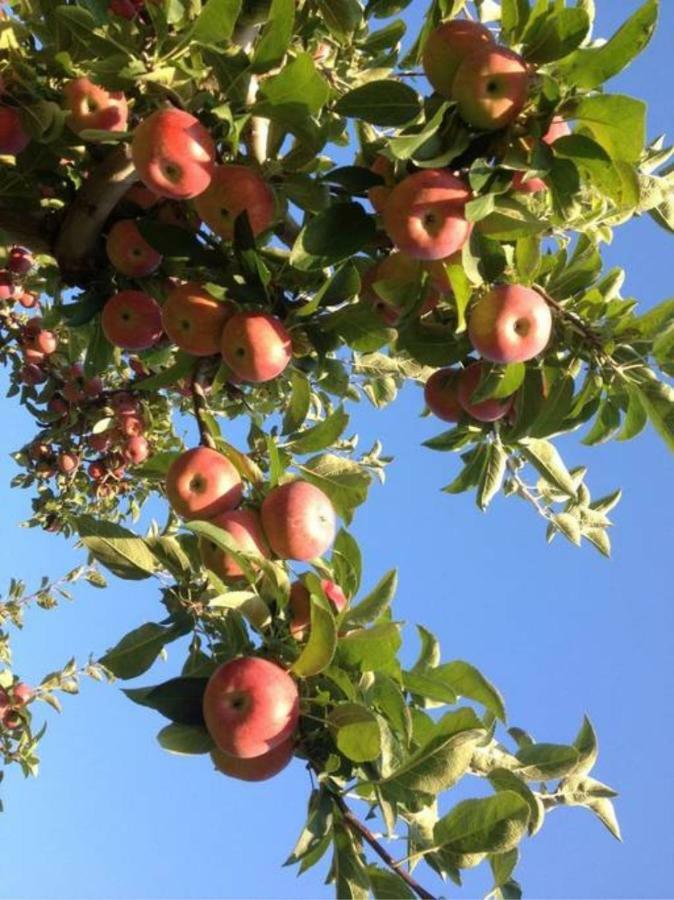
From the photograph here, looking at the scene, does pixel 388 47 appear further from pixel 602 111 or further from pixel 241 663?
pixel 241 663

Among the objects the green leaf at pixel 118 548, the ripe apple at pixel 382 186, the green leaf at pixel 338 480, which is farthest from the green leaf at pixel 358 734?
the ripe apple at pixel 382 186

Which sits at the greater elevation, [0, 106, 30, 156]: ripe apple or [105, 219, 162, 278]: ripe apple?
[0, 106, 30, 156]: ripe apple

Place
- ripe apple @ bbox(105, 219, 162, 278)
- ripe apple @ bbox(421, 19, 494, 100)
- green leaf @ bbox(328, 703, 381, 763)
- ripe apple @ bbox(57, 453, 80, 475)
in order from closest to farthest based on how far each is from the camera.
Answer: green leaf @ bbox(328, 703, 381, 763) < ripe apple @ bbox(421, 19, 494, 100) < ripe apple @ bbox(105, 219, 162, 278) < ripe apple @ bbox(57, 453, 80, 475)

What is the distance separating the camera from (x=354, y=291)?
8.80 feet

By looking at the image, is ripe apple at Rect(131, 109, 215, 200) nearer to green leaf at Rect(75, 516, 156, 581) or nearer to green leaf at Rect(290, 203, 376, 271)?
green leaf at Rect(290, 203, 376, 271)

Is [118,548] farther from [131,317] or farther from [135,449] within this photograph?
[135,449]

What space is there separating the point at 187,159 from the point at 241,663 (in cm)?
128

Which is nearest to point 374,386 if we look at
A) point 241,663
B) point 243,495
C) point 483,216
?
point 243,495

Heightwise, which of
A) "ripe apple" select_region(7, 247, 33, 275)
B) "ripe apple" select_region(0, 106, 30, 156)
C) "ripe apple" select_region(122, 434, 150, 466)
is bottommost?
"ripe apple" select_region(122, 434, 150, 466)

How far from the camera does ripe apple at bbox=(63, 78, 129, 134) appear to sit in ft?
8.83

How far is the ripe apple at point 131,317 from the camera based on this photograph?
3.04 m

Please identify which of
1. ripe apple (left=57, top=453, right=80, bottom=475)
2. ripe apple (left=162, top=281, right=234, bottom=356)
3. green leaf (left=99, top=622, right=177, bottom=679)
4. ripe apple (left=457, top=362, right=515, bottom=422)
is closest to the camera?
green leaf (left=99, top=622, right=177, bottom=679)

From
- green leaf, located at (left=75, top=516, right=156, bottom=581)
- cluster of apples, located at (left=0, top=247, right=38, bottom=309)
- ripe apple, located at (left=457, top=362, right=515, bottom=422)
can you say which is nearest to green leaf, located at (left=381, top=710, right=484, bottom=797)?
green leaf, located at (left=75, top=516, right=156, bottom=581)

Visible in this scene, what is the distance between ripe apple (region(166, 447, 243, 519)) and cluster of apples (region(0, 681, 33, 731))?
3.21 m
